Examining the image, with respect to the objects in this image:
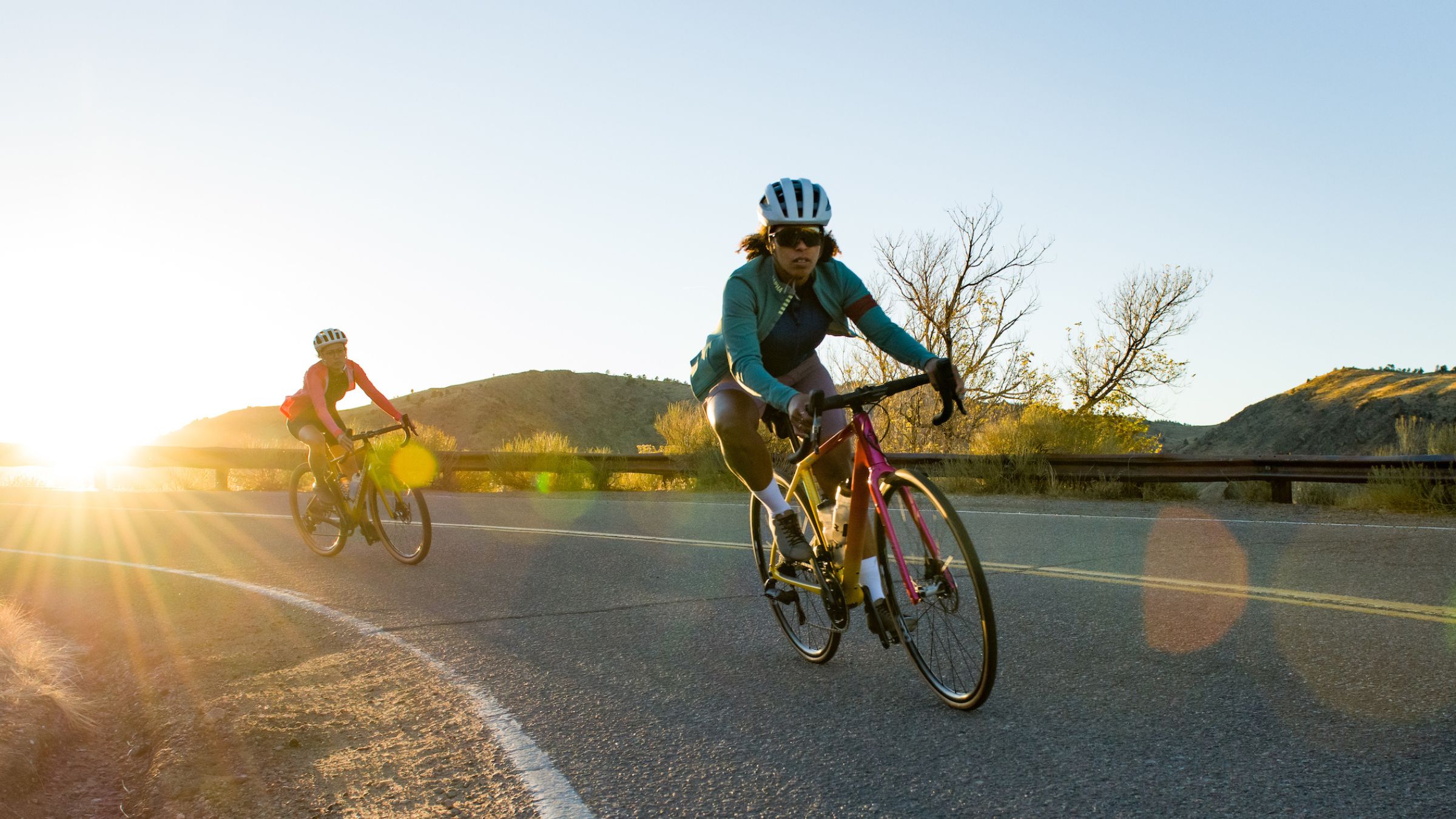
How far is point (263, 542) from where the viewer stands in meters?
10.7

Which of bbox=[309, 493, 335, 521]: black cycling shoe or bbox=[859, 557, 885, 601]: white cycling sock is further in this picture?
bbox=[309, 493, 335, 521]: black cycling shoe

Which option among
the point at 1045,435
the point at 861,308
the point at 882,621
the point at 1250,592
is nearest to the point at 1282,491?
the point at 1045,435

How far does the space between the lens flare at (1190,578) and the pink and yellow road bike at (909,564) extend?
1336 millimetres

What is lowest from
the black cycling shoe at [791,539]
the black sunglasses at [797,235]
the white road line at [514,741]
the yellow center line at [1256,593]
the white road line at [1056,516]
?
the white road line at [514,741]

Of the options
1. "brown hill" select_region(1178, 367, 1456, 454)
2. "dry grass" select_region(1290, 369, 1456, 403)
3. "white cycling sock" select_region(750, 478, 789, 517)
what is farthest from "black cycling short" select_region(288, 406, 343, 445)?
"dry grass" select_region(1290, 369, 1456, 403)

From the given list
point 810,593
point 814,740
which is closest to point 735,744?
point 814,740

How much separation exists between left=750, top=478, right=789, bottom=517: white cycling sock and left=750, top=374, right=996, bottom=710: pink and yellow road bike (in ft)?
0.55

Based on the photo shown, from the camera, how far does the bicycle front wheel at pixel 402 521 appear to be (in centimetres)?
887

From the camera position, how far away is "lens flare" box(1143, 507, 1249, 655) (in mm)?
5027

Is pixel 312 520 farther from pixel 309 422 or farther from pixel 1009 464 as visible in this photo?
pixel 1009 464

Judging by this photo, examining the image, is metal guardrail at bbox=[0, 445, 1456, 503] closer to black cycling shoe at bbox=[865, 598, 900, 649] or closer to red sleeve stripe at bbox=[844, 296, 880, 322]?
red sleeve stripe at bbox=[844, 296, 880, 322]

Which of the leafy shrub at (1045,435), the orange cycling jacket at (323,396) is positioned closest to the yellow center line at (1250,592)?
the orange cycling jacket at (323,396)

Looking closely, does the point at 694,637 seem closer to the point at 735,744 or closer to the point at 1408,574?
the point at 735,744

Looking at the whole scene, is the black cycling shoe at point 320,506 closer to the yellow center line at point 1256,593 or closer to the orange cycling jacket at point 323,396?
the orange cycling jacket at point 323,396
